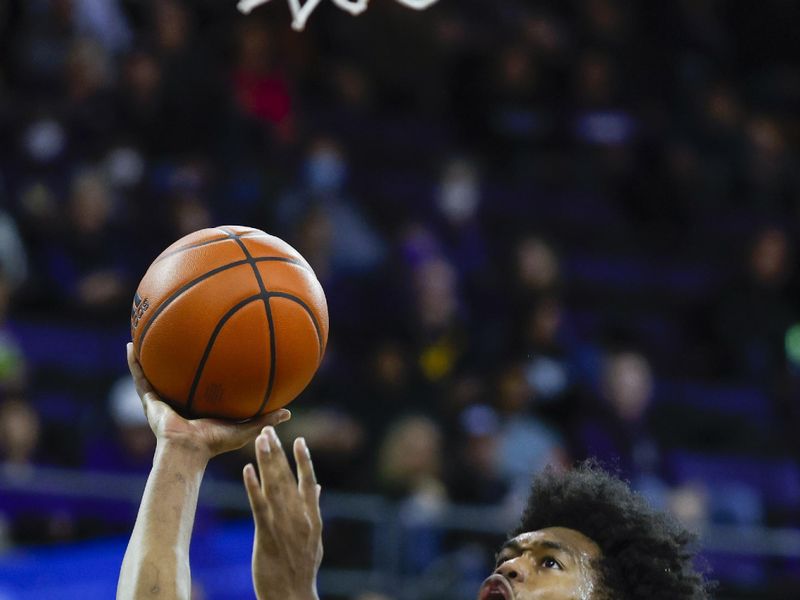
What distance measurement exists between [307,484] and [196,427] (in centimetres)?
30

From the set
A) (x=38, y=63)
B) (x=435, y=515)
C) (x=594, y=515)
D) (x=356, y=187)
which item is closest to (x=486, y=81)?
(x=356, y=187)

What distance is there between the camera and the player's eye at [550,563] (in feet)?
9.84

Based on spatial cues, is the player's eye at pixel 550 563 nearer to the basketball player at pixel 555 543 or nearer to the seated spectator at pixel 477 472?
the basketball player at pixel 555 543

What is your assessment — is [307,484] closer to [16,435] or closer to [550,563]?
[550,563]

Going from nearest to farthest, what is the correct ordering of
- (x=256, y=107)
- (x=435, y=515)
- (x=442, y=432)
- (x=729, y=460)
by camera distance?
(x=435, y=515) → (x=442, y=432) → (x=729, y=460) → (x=256, y=107)

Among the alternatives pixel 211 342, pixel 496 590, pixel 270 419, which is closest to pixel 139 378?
pixel 211 342

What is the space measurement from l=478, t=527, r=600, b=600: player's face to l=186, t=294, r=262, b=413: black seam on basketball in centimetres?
77

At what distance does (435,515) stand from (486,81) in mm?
4992

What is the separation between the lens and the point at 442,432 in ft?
26.7

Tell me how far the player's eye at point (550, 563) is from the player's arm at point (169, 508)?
2.41ft

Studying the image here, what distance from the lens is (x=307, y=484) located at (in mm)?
2826

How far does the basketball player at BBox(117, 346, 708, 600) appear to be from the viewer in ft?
9.10

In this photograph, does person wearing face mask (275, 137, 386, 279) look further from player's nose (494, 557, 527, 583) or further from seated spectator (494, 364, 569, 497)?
player's nose (494, 557, 527, 583)

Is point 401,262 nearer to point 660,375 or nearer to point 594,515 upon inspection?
point 660,375
